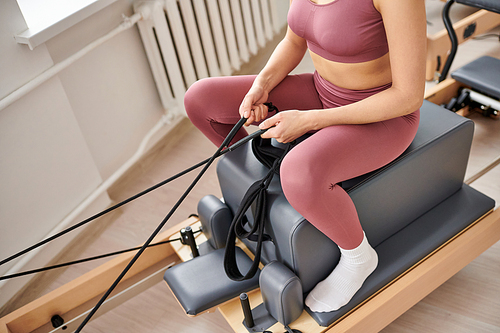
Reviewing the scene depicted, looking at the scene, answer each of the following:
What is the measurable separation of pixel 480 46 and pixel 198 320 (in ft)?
7.44

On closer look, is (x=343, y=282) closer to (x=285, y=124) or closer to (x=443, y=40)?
(x=285, y=124)

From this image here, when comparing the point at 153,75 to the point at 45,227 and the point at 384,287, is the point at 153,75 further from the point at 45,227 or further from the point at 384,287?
the point at 384,287

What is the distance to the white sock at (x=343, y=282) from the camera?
122 centimetres

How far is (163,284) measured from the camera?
1.71 metres

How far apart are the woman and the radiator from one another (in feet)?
3.57

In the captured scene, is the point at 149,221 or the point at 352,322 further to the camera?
the point at 149,221

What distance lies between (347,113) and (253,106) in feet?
0.90

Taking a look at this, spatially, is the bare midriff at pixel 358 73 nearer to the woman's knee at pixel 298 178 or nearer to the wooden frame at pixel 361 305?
the woman's knee at pixel 298 178

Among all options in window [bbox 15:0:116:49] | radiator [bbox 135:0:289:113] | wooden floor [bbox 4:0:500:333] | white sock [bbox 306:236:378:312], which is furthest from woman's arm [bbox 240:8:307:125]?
radiator [bbox 135:0:289:113]

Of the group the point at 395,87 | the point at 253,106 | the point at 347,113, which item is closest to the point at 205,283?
the point at 253,106

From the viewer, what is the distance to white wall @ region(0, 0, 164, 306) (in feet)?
5.47

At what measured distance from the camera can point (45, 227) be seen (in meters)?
1.87

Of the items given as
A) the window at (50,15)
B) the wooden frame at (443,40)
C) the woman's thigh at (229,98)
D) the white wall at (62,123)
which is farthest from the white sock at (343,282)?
the wooden frame at (443,40)

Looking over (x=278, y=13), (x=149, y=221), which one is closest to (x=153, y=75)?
(x=149, y=221)
